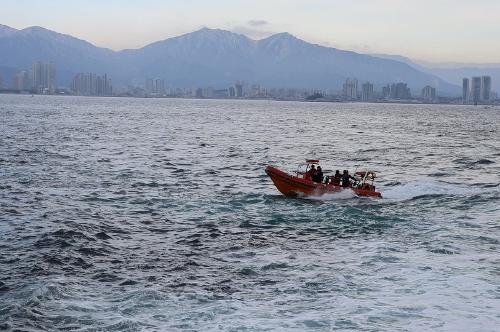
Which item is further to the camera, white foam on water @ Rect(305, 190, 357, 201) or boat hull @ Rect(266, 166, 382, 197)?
white foam on water @ Rect(305, 190, 357, 201)

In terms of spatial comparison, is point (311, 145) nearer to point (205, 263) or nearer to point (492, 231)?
point (492, 231)

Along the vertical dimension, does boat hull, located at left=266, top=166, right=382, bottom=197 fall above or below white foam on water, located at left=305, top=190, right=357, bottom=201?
above

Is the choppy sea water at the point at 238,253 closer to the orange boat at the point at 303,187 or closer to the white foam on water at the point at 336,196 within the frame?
the white foam on water at the point at 336,196

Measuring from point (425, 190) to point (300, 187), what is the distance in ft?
29.3

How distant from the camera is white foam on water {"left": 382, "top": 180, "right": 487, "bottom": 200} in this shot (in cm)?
3678

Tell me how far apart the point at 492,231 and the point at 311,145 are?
52.5 metres

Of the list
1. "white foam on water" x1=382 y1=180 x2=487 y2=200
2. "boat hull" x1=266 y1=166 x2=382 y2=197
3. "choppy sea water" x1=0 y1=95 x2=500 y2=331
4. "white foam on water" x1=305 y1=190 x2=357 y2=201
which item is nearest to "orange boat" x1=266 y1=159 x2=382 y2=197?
"boat hull" x1=266 y1=166 x2=382 y2=197

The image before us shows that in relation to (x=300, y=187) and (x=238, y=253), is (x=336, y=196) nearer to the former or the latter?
(x=300, y=187)

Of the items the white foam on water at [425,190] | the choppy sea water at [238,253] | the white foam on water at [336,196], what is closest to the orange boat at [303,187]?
the white foam on water at [336,196]

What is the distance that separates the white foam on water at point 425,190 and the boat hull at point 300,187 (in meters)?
2.56

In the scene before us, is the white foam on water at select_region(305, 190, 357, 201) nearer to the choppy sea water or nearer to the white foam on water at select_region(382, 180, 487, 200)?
the choppy sea water

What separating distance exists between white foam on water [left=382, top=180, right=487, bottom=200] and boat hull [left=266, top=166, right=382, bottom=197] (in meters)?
2.56

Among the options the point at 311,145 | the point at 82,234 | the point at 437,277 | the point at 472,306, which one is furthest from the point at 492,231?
the point at 311,145

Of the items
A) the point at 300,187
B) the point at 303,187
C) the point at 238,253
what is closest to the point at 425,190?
the point at 303,187
